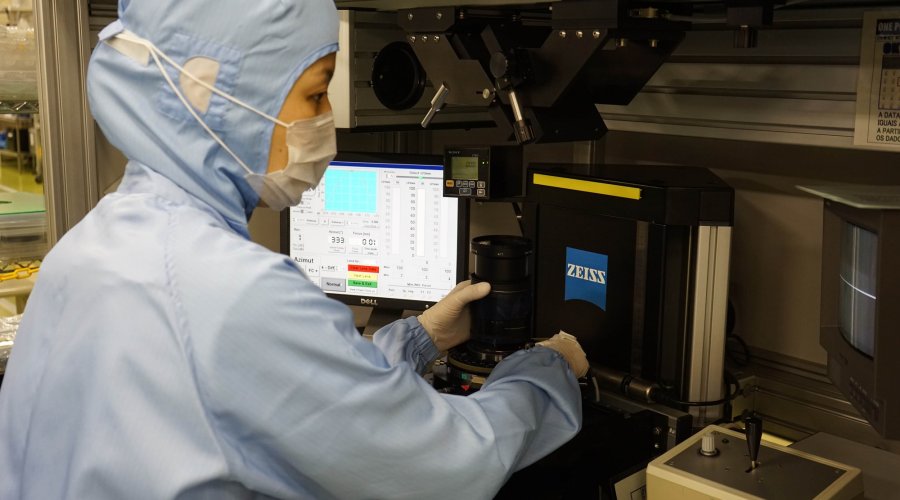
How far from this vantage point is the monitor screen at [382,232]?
1921 mm

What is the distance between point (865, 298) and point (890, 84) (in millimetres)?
434

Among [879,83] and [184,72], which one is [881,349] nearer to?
[879,83]

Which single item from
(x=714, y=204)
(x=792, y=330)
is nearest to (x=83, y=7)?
(x=714, y=204)

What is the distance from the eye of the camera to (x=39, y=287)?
1.00 meters

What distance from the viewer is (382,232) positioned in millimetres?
1978

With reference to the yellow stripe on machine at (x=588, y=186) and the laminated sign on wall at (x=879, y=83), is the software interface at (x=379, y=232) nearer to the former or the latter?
the yellow stripe on machine at (x=588, y=186)

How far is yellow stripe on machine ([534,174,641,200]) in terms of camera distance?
140 centimetres

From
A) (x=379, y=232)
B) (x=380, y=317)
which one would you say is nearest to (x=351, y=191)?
(x=379, y=232)

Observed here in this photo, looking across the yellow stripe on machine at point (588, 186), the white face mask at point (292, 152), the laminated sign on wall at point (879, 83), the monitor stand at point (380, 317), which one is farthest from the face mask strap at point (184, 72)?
the monitor stand at point (380, 317)

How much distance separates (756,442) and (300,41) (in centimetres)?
75

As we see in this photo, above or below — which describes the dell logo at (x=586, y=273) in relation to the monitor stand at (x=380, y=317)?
above

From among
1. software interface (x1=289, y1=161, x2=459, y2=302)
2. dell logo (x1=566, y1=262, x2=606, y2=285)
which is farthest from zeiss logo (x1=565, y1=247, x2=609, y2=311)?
software interface (x1=289, y1=161, x2=459, y2=302)

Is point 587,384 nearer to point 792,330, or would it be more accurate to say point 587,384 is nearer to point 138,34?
point 792,330

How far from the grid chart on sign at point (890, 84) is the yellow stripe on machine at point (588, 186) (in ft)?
1.25
